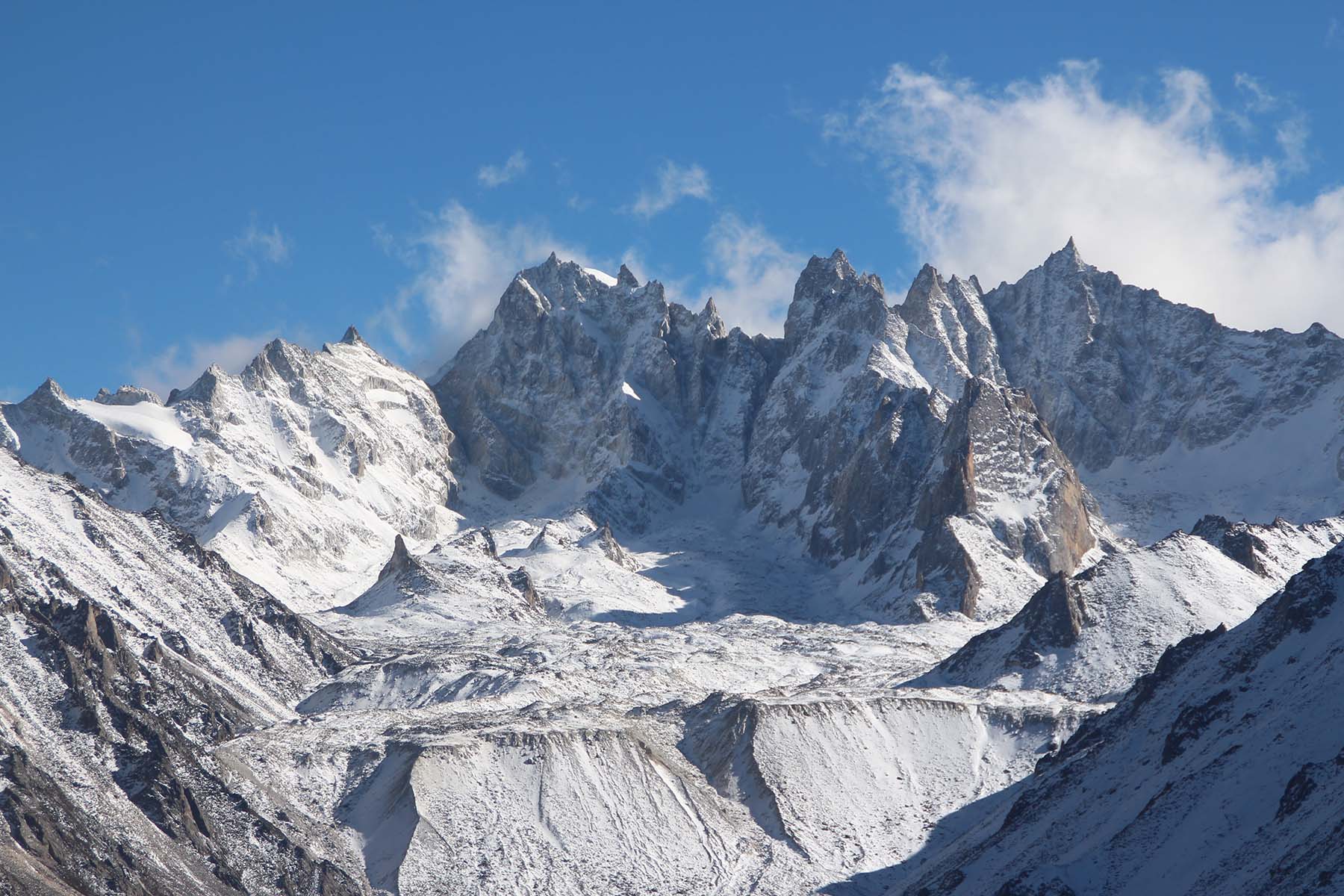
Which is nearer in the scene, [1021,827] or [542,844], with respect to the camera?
[1021,827]

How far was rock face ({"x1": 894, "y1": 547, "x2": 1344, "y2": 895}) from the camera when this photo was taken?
146 m

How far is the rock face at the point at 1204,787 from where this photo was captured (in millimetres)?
145625

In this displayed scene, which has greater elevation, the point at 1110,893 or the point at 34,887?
the point at 34,887

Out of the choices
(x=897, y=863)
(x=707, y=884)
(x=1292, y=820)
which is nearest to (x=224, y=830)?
(x=707, y=884)

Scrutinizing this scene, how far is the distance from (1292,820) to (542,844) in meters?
77.3

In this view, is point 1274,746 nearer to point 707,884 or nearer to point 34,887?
point 707,884

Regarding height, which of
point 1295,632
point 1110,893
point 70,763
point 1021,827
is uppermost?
point 70,763

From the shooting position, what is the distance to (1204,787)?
15925cm

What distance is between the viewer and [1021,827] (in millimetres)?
176125

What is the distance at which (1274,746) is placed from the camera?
158 metres

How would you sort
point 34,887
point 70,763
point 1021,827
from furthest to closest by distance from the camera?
1. point 70,763
2. point 1021,827
3. point 34,887

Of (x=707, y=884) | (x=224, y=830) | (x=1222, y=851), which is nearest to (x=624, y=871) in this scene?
(x=707, y=884)

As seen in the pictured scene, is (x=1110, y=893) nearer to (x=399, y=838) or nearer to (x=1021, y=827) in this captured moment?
(x=1021, y=827)

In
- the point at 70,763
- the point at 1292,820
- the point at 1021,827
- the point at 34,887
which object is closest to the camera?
the point at 1292,820
